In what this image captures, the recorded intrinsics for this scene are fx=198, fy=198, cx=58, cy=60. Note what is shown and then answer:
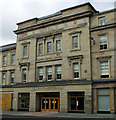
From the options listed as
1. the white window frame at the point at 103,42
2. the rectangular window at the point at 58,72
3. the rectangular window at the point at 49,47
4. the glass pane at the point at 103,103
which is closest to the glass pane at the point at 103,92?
the glass pane at the point at 103,103

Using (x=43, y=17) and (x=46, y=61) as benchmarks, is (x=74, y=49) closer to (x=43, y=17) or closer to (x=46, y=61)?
(x=46, y=61)

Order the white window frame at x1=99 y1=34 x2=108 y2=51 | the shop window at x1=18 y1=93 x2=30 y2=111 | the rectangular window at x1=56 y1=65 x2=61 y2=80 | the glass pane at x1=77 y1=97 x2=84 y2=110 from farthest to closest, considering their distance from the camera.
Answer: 1. the shop window at x1=18 y1=93 x2=30 y2=111
2. the rectangular window at x1=56 y1=65 x2=61 y2=80
3. the glass pane at x1=77 y1=97 x2=84 y2=110
4. the white window frame at x1=99 y1=34 x2=108 y2=51

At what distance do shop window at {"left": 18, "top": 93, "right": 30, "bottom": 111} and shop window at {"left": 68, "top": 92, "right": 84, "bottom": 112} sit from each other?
8256 mm

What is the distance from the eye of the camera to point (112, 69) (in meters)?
25.3

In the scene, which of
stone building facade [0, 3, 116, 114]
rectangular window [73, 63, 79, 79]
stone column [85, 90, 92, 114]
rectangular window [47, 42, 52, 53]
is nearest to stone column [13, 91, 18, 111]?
stone building facade [0, 3, 116, 114]

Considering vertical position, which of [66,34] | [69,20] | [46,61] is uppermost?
[69,20]

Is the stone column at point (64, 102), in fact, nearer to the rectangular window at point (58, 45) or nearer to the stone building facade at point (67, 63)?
the stone building facade at point (67, 63)

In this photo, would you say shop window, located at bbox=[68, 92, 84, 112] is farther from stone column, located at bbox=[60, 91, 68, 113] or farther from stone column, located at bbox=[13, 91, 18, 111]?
stone column, located at bbox=[13, 91, 18, 111]

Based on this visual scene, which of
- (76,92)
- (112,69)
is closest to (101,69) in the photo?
(112,69)

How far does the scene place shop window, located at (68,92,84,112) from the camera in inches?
1087

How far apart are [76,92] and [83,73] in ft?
9.81

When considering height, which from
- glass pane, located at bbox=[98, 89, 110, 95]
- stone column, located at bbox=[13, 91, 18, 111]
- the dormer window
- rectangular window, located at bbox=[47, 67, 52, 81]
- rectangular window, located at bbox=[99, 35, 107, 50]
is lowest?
stone column, located at bbox=[13, 91, 18, 111]

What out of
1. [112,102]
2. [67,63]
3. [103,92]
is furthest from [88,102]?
[67,63]

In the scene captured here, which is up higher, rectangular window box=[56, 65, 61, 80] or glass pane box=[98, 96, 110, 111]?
rectangular window box=[56, 65, 61, 80]
